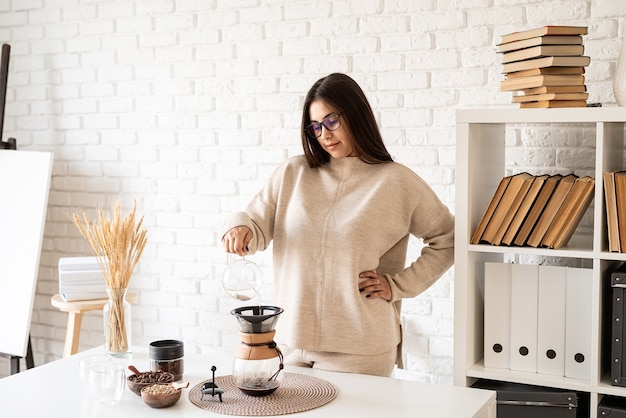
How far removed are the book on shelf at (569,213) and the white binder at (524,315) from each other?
0.34 feet

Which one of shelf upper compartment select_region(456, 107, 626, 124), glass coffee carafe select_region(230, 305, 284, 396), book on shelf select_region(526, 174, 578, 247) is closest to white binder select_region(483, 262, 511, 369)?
book on shelf select_region(526, 174, 578, 247)

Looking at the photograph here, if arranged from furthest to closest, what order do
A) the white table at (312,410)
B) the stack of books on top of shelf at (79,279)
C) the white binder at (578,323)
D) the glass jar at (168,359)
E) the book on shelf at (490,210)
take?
the stack of books on top of shelf at (79,279), the book on shelf at (490,210), the white binder at (578,323), the glass jar at (168,359), the white table at (312,410)

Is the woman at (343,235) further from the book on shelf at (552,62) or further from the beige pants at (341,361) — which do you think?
the book on shelf at (552,62)

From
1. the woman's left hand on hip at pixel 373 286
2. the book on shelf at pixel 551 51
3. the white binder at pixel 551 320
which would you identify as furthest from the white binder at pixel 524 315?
the book on shelf at pixel 551 51

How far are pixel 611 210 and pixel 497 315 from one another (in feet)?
1.64

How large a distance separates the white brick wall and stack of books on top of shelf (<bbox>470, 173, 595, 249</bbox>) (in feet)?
1.43

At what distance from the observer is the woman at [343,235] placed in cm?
248

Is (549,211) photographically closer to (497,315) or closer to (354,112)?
(497,315)

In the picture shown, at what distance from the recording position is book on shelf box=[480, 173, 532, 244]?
2539 mm

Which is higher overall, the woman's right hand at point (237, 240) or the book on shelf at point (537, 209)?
the book on shelf at point (537, 209)

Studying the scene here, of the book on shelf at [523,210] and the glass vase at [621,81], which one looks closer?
the glass vase at [621,81]

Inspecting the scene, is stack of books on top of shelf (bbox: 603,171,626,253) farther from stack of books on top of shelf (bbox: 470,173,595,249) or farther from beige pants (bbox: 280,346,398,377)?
beige pants (bbox: 280,346,398,377)

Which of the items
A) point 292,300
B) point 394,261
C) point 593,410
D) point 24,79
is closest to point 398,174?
point 394,261

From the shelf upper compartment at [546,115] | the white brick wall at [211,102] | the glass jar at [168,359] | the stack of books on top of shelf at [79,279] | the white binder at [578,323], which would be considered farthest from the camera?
the stack of books on top of shelf at [79,279]
